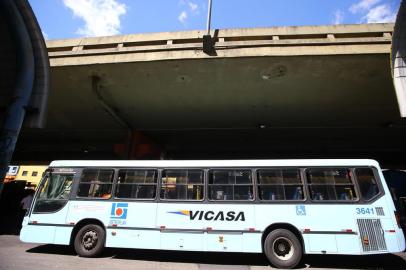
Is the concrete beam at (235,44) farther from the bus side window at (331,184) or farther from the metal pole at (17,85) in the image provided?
the bus side window at (331,184)

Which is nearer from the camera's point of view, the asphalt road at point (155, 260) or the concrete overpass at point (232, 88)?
the asphalt road at point (155, 260)

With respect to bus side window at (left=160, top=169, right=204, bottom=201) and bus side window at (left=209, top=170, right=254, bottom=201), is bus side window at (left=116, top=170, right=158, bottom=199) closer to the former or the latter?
bus side window at (left=160, top=169, right=204, bottom=201)

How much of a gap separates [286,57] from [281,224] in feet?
18.7

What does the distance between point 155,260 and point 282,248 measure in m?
3.53

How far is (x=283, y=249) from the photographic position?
268 inches

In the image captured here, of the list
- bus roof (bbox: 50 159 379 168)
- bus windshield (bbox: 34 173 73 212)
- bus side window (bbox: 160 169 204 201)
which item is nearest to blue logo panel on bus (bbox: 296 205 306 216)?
bus roof (bbox: 50 159 379 168)

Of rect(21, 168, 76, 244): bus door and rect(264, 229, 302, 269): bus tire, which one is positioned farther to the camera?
rect(21, 168, 76, 244): bus door

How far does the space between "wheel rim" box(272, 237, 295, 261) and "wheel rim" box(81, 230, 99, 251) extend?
5.06 metres

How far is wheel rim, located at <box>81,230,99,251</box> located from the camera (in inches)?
293

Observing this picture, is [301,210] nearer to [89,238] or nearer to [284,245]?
[284,245]

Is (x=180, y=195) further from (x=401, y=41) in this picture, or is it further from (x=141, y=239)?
(x=401, y=41)

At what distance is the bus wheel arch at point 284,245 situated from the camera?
261 inches

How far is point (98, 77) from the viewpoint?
11.0 m

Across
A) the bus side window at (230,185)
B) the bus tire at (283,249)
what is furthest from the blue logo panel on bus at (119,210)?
the bus tire at (283,249)
